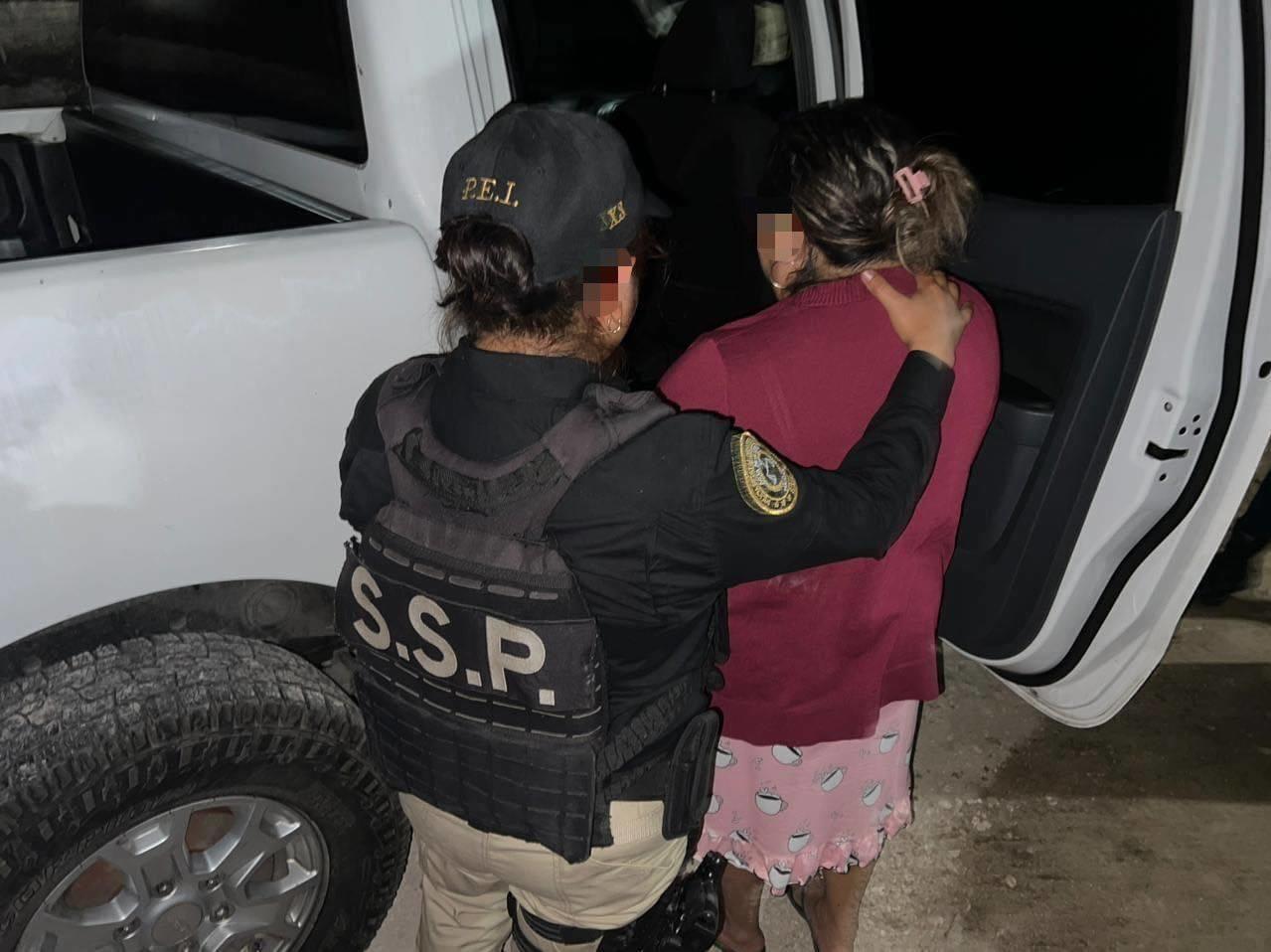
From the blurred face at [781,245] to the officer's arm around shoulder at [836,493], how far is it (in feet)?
0.68

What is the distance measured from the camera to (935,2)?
6.81 feet

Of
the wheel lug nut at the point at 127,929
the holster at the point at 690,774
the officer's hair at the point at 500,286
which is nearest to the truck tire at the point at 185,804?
the wheel lug nut at the point at 127,929

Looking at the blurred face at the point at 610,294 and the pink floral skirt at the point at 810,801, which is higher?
the blurred face at the point at 610,294

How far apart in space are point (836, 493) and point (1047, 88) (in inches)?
45.3

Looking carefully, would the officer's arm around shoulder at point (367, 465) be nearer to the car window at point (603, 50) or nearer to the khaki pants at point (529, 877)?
the khaki pants at point (529, 877)

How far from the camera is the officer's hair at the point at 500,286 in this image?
1.10 metres

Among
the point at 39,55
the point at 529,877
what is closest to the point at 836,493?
the point at 529,877

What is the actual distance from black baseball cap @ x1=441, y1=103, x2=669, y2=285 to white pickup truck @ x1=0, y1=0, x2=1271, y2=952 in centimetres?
46

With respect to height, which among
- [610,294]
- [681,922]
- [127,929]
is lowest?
[681,922]

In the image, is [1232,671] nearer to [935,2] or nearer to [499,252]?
[935,2]

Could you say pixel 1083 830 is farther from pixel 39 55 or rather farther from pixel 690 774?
pixel 39 55

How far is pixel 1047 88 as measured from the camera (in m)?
1.90

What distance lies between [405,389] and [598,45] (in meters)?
1.46

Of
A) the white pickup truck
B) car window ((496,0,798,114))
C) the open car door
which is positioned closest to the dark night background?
the white pickup truck
